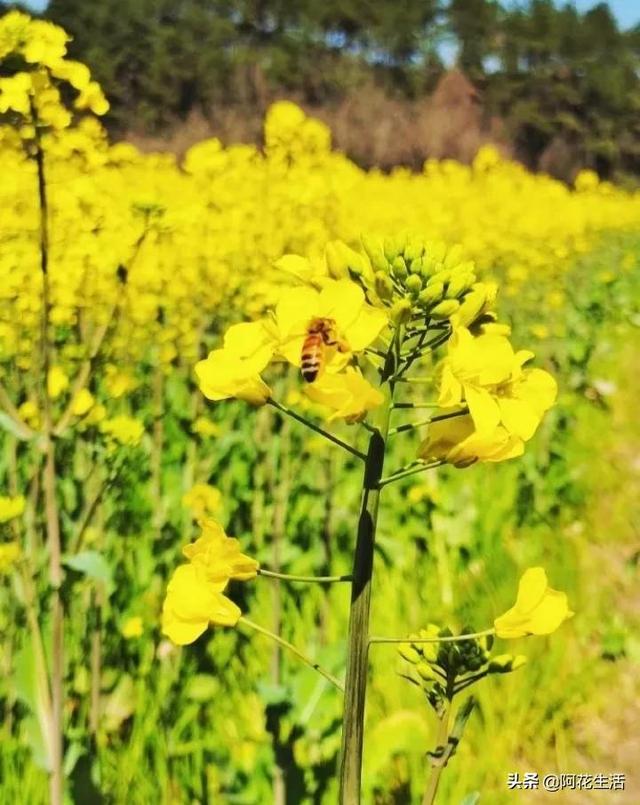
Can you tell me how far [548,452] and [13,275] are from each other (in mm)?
2410

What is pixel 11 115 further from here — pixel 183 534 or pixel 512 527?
pixel 512 527

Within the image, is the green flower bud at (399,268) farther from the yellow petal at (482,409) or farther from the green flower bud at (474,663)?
the green flower bud at (474,663)

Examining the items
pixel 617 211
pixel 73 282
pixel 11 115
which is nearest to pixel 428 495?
pixel 73 282

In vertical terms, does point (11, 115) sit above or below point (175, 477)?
above

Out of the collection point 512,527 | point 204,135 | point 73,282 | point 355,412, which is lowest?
point 204,135

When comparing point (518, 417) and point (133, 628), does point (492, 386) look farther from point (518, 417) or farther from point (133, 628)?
point (133, 628)

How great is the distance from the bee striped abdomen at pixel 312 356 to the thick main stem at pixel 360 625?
8 cm

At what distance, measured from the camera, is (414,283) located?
1.03m

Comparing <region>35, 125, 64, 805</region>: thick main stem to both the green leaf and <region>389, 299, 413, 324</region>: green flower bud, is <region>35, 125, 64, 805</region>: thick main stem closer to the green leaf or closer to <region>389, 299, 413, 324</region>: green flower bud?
the green leaf

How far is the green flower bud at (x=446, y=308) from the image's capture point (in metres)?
1.02

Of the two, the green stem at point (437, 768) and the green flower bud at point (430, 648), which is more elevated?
the green flower bud at point (430, 648)

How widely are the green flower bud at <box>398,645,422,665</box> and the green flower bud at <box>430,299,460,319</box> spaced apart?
0.39 metres

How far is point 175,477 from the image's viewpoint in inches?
129

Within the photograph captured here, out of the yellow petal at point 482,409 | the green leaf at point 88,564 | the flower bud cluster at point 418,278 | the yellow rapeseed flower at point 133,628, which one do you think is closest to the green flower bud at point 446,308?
the flower bud cluster at point 418,278
